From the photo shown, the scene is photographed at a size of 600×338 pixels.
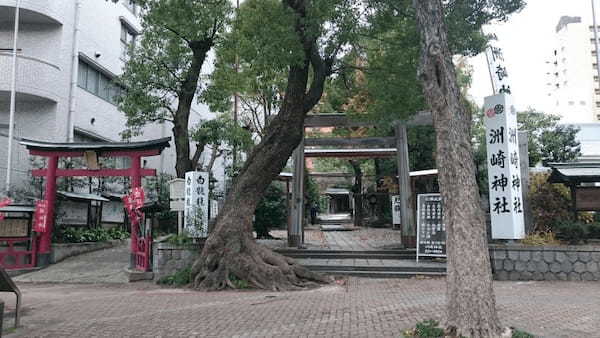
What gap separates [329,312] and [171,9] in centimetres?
957

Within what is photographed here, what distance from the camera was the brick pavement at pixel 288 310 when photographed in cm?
629

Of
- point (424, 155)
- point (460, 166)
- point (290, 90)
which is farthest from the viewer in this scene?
point (424, 155)

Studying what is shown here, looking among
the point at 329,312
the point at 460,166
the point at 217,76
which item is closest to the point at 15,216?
the point at 217,76

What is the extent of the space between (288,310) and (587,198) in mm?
9314

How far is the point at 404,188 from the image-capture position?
573 inches

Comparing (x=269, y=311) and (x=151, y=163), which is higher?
(x=151, y=163)

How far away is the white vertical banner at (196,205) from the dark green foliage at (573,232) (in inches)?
380

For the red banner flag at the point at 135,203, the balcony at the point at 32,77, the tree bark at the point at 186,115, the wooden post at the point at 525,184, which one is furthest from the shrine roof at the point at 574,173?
the balcony at the point at 32,77

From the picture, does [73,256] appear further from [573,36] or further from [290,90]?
[573,36]

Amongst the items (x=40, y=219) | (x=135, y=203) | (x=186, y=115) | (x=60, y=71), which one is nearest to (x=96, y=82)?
(x=60, y=71)

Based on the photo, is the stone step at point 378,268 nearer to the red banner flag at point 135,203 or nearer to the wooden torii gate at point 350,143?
the wooden torii gate at point 350,143

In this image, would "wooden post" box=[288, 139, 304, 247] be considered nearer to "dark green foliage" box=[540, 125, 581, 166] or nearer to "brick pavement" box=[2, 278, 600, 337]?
"brick pavement" box=[2, 278, 600, 337]

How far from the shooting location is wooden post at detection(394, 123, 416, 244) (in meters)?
14.2

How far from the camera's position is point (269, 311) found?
25.1 feet
